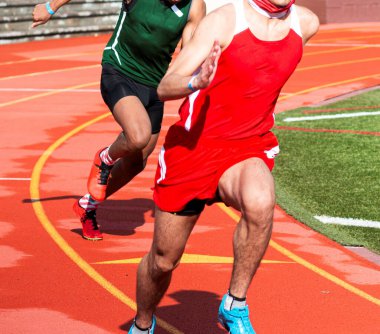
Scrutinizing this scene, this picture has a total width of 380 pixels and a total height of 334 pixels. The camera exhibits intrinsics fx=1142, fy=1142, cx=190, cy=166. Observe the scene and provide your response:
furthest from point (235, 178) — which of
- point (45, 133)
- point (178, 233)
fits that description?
point (45, 133)

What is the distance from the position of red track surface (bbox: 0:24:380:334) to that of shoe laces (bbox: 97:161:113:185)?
52 cm

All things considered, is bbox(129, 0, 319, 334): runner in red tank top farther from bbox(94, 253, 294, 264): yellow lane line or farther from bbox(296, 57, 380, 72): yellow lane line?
bbox(296, 57, 380, 72): yellow lane line

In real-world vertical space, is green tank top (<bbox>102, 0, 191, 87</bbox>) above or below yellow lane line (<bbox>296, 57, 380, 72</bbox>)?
above

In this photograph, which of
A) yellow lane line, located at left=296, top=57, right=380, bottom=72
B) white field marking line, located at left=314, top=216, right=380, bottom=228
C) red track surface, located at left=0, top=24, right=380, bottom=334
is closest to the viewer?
red track surface, located at left=0, top=24, right=380, bottom=334

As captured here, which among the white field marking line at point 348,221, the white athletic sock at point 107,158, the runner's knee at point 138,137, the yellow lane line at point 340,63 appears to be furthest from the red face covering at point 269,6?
the yellow lane line at point 340,63

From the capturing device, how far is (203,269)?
341 inches

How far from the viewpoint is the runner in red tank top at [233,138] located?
5.96m

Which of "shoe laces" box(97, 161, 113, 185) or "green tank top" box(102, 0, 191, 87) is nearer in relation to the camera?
"green tank top" box(102, 0, 191, 87)

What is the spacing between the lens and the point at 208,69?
18.0ft

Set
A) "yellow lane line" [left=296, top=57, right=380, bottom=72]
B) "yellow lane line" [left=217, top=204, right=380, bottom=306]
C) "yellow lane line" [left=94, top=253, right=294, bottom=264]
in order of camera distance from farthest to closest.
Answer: "yellow lane line" [left=296, top=57, right=380, bottom=72]
"yellow lane line" [left=94, top=253, right=294, bottom=264]
"yellow lane line" [left=217, top=204, right=380, bottom=306]

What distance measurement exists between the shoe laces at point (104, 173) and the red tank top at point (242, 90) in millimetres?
3246

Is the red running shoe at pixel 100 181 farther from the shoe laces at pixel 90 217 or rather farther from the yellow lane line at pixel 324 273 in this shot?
the yellow lane line at pixel 324 273

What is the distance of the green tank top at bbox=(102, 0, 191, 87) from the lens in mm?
8891

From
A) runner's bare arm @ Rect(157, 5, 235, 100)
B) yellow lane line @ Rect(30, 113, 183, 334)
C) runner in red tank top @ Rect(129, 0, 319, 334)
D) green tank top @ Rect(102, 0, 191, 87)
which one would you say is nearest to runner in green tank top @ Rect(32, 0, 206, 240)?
green tank top @ Rect(102, 0, 191, 87)
